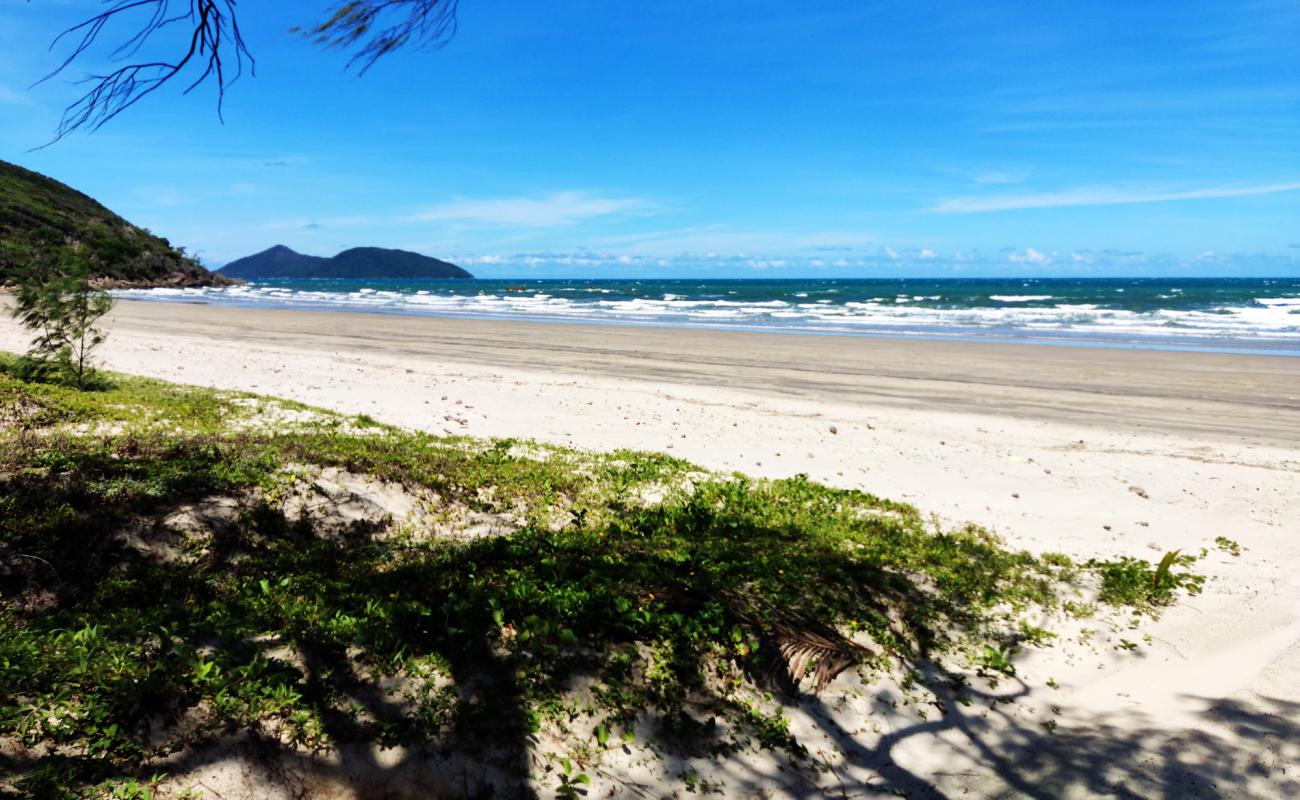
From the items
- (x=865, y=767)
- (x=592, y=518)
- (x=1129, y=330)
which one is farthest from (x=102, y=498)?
(x=1129, y=330)

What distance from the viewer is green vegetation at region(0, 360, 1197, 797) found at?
9.70ft

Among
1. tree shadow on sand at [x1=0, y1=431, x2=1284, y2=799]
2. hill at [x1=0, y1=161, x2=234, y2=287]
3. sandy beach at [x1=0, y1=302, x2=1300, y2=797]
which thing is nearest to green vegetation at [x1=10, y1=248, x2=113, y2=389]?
sandy beach at [x1=0, y1=302, x2=1300, y2=797]

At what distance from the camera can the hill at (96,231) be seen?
6069cm

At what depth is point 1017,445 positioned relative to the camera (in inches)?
402

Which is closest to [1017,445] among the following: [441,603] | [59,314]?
[441,603]

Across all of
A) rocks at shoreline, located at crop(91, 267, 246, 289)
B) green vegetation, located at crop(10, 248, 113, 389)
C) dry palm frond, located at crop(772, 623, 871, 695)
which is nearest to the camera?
dry palm frond, located at crop(772, 623, 871, 695)

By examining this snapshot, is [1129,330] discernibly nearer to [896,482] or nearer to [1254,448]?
[1254,448]

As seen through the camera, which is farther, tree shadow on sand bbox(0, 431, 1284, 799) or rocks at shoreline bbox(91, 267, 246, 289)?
rocks at shoreline bbox(91, 267, 246, 289)

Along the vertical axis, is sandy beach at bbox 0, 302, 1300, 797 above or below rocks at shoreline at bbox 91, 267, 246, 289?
below

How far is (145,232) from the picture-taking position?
8219 cm

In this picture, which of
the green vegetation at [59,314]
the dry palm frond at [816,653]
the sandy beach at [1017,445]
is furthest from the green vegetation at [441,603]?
the green vegetation at [59,314]

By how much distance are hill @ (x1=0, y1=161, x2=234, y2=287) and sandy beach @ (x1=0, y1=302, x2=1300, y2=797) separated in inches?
1959

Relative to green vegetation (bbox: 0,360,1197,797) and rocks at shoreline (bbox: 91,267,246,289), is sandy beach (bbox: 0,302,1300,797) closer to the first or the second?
green vegetation (bbox: 0,360,1197,797)

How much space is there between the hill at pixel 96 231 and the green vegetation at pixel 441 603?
6029 centimetres
